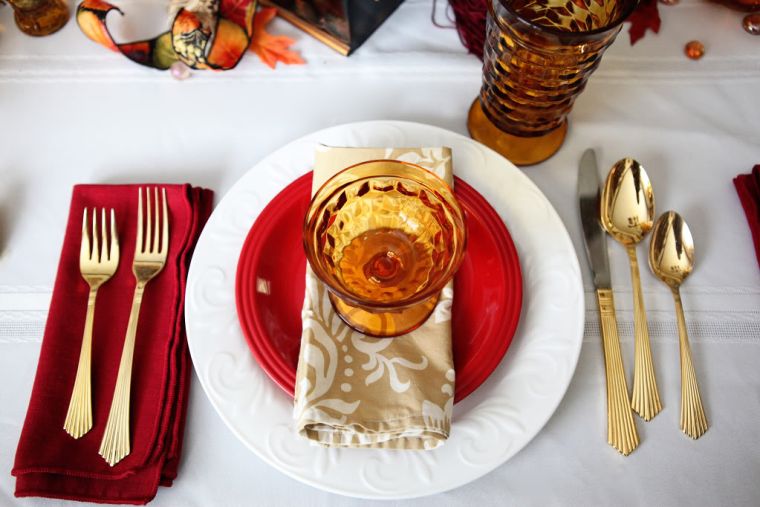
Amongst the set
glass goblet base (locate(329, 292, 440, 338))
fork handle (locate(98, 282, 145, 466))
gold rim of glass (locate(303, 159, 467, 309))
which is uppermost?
gold rim of glass (locate(303, 159, 467, 309))

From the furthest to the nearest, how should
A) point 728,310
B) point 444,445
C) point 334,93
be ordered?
point 334,93 → point 728,310 → point 444,445

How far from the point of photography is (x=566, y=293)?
1.97 ft

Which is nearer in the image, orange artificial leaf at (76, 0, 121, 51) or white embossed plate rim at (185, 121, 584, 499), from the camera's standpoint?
white embossed plate rim at (185, 121, 584, 499)

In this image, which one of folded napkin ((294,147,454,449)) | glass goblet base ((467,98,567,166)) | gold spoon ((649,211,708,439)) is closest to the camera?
folded napkin ((294,147,454,449))

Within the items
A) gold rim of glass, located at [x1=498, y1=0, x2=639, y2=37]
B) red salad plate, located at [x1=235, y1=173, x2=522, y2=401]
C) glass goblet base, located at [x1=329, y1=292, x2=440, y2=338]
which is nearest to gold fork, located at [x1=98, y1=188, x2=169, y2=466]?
red salad plate, located at [x1=235, y1=173, x2=522, y2=401]

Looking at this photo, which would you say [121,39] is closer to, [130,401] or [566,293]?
[130,401]

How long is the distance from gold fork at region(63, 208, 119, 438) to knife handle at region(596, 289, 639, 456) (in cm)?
56

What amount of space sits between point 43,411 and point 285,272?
0.96 feet

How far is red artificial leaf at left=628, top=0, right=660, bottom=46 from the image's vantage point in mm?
804

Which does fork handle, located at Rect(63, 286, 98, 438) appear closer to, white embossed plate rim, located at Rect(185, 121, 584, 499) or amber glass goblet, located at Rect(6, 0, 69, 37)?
white embossed plate rim, located at Rect(185, 121, 584, 499)

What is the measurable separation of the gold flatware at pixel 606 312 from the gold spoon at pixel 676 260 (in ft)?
0.20

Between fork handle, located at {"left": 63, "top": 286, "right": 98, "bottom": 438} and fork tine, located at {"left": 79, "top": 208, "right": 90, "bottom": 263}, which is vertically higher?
fork tine, located at {"left": 79, "top": 208, "right": 90, "bottom": 263}

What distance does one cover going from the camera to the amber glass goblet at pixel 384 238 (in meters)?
0.56

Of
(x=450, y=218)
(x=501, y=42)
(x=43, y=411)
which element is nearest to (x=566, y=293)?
(x=450, y=218)
